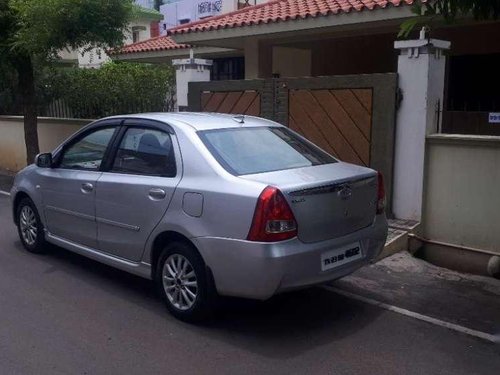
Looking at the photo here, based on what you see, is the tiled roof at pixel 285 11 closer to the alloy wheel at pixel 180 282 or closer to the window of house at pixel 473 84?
the window of house at pixel 473 84

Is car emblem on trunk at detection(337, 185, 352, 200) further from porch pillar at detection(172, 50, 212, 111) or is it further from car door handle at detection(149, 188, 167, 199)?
porch pillar at detection(172, 50, 212, 111)

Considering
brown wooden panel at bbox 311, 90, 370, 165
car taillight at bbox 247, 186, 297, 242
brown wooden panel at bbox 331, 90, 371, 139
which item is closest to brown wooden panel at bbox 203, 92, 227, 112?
brown wooden panel at bbox 311, 90, 370, 165

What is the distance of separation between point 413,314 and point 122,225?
2.63m

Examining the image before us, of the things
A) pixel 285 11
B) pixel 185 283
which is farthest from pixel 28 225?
pixel 285 11

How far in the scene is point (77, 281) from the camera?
557 centimetres

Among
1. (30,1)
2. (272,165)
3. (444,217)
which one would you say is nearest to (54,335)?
(272,165)

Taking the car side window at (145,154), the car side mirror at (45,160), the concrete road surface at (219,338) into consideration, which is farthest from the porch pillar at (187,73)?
the concrete road surface at (219,338)

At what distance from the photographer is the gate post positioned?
6.86 m

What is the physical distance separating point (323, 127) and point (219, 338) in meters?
4.33

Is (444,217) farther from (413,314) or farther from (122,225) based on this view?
(122,225)

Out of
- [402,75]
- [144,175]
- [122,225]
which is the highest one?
[402,75]

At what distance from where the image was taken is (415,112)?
697cm

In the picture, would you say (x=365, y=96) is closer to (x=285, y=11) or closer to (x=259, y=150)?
(x=259, y=150)

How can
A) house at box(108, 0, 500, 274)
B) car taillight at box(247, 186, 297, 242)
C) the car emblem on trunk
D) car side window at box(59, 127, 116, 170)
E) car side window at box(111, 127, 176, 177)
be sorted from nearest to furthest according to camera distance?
car taillight at box(247, 186, 297, 242), the car emblem on trunk, car side window at box(111, 127, 176, 177), car side window at box(59, 127, 116, 170), house at box(108, 0, 500, 274)
